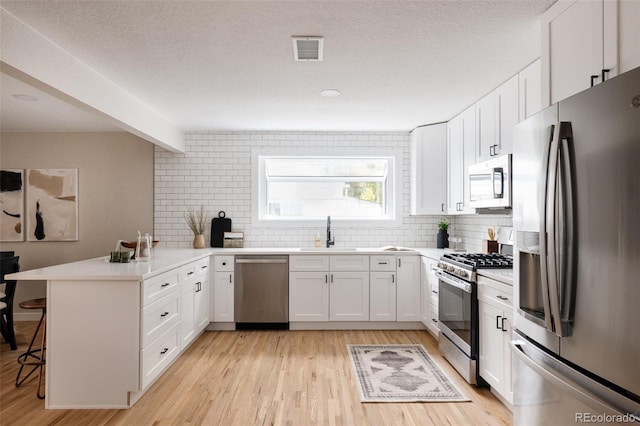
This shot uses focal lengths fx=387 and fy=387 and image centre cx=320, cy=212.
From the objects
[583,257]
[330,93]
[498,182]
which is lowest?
[583,257]

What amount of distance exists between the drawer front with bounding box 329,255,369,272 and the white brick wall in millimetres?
644

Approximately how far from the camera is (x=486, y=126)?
3.51m

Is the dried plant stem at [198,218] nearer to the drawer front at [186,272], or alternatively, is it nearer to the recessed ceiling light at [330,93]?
the drawer front at [186,272]

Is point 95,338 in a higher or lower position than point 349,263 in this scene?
lower

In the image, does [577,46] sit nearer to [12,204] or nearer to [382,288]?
[382,288]

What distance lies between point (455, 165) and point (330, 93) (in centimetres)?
171

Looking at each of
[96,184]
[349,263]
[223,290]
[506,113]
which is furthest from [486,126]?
[96,184]

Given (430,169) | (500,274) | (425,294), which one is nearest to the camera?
(500,274)

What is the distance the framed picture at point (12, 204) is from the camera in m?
5.03

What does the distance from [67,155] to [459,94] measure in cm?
485

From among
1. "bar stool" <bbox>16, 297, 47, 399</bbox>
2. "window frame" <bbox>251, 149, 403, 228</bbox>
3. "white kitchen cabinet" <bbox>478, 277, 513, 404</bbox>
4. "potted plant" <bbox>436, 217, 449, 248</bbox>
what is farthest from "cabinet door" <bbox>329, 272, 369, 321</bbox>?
"bar stool" <bbox>16, 297, 47, 399</bbox>

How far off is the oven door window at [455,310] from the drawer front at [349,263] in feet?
3.33

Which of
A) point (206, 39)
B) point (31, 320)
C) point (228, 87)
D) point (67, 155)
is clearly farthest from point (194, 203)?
point (206, 39)

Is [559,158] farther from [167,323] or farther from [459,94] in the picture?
[167,323]
